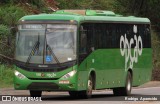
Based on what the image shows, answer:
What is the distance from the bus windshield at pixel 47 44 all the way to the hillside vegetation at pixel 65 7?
7945 mm

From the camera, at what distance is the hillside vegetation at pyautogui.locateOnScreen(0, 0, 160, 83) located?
36.5m

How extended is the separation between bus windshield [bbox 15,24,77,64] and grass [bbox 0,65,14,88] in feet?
21.1

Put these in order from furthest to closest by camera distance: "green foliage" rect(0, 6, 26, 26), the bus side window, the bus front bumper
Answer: "green foliage" rect(0, 6, 26, 26)
the bus side window
the bus front bumper

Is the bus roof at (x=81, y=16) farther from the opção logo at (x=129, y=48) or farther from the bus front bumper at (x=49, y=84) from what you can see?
the bus front bumper at (x=49, y=84)

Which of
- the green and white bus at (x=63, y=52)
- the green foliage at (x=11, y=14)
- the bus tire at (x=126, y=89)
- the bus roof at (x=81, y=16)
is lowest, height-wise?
the bus tire at (x=126, y=89)

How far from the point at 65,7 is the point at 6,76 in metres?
15.0

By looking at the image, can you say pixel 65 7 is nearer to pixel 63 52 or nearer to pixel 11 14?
pixel 11 14

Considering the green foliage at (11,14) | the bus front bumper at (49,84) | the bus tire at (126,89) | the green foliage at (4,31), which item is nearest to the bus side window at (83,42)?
the bus front bumper at (49,84)

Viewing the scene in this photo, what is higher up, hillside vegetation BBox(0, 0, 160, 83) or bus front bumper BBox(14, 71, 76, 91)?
hillside vegetation BBox(0, 0, 160, 83)

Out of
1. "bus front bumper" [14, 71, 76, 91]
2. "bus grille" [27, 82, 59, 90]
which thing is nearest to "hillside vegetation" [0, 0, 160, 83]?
"bus front bumper" [14, 71, 76, 91]

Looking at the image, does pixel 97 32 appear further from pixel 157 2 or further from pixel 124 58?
pixel 157 2

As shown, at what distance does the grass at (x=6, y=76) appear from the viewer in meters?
31.1

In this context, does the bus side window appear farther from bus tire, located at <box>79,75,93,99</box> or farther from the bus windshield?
bus tire, located at <box>79,75,93,99</box>

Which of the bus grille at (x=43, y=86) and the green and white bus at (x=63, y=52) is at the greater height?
the green and white bus at (x=63, y=52)
